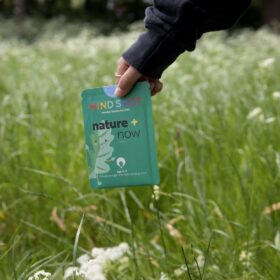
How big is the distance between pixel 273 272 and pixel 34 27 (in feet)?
58.0

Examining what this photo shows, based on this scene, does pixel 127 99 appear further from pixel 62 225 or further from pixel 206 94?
pixel 206 94

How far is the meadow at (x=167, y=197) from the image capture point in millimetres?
1703

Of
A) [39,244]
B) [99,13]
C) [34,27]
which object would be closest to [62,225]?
[39,244]

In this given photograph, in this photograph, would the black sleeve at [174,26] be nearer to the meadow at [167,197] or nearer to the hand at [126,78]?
the hand at [126,78]

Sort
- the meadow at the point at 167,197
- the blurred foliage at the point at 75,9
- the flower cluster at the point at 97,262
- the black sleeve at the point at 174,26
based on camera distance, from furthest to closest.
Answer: the blurred foliage at the point at 75,9
the meadow at the point at 167,197
the flower cluster at the point at 97,262
the black sleeve at the point at 174,26

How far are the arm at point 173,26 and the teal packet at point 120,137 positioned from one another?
0.06 metres

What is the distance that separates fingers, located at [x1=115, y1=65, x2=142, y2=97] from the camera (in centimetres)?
141

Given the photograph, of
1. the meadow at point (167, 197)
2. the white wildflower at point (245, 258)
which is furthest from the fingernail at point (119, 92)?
the white wildflower at point (245, 258)

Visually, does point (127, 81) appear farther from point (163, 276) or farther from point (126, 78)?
point (163, 276)

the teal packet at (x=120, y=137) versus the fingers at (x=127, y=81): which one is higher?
the fingers at (x=127, y=81)

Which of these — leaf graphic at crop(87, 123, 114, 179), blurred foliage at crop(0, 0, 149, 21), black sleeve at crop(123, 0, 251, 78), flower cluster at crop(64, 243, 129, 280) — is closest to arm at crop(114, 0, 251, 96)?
black sleeve at crop(123, 0, 251, 78)

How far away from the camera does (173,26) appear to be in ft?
4.43

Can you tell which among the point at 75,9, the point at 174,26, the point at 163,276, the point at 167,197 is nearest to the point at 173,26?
the point at 174,26

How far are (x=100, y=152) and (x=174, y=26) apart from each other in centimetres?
35
